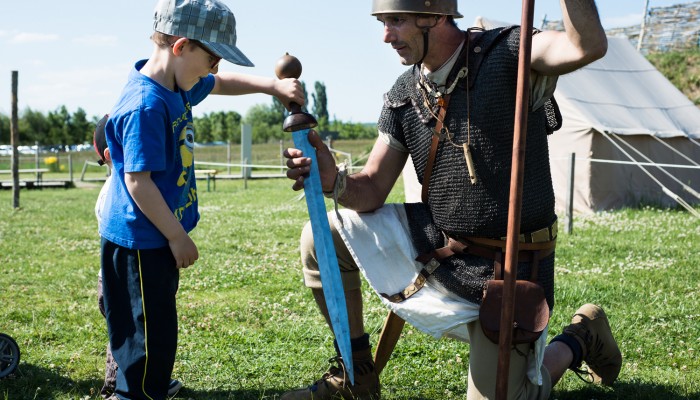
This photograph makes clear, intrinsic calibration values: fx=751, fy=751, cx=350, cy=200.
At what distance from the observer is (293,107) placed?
317 cm

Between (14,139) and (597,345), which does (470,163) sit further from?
(14,139)

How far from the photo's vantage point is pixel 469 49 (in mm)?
3246

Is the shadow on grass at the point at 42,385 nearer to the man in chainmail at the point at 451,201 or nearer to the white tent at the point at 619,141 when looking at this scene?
the man in chainmail at the point at 451,201

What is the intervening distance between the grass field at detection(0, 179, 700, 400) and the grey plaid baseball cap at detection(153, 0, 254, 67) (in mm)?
1733

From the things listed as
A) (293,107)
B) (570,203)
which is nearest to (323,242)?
(293,107)

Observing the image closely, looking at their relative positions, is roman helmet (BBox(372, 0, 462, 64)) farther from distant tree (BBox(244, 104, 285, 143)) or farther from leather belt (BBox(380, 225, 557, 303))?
distant tree (BBox(244, 104, 285, 143))

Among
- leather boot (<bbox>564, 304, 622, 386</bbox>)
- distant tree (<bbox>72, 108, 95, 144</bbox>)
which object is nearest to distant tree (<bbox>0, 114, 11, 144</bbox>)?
distant tree (<bbox>72, 108, 95, 144</bbox>)

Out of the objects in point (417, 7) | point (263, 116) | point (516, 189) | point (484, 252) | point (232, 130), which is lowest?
point (484, 252)

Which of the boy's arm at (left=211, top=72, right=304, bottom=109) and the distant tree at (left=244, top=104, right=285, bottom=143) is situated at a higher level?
the distant tree at (left=244, top=104, right=285, bottom=143)

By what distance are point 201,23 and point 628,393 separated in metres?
2.64

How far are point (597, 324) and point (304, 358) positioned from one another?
5.39 ft

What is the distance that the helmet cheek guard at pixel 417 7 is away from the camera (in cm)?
Result: 314

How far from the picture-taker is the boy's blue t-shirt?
9.59 feet

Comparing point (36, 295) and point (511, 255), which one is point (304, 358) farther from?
point (36, 295)
